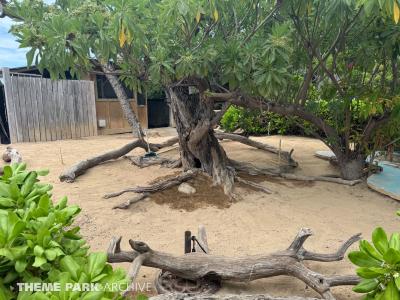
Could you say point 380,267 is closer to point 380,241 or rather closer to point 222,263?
point 380,241

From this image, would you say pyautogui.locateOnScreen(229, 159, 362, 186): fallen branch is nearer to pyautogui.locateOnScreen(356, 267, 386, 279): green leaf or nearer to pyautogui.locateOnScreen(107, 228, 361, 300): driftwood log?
pyautogui.locateOnScreen(107, 228, 361, 300): driftwood log

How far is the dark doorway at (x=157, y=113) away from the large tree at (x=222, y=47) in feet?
31.3

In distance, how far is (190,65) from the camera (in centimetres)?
309

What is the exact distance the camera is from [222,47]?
3373mm

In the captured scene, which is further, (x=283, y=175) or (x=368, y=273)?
(x=283, y=175)

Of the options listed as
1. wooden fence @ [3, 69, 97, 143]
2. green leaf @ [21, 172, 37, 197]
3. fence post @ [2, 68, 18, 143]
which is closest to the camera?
green leaf @ [21, 172, 37, 197]

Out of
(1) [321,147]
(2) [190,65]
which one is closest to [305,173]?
(1) [321,147]

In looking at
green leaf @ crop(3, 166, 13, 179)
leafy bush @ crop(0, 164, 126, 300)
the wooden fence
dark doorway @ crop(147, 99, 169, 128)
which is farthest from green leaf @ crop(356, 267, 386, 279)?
dark doorway @ crop(147, 99, 169, 128)

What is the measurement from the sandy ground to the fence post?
4.41 m

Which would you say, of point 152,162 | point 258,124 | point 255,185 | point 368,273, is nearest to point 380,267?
point 368,273

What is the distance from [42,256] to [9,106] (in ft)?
29.6

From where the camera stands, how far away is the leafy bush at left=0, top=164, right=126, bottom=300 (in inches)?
42.1

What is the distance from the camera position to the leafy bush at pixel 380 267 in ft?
4.66

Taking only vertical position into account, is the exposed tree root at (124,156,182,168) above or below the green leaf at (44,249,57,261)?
below
